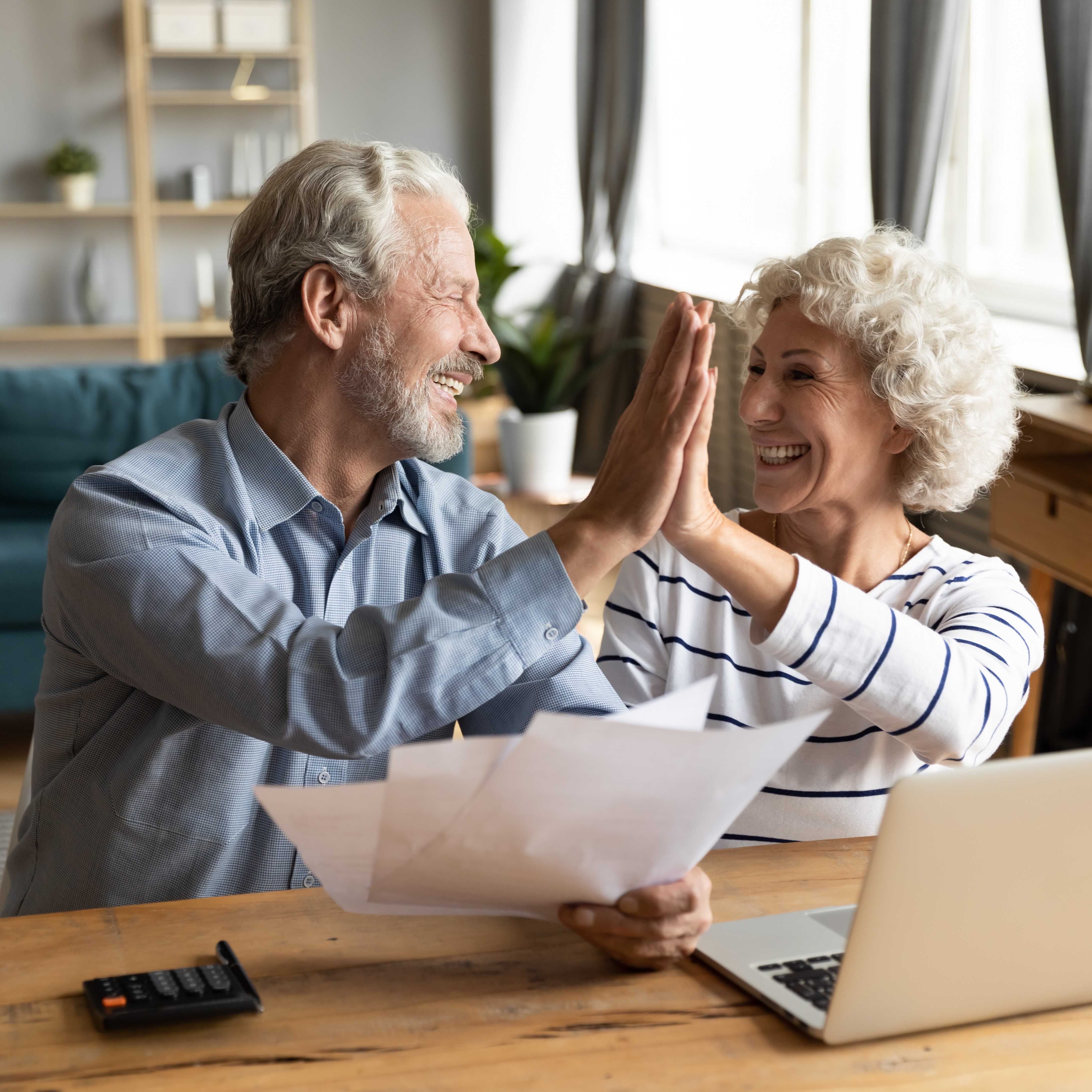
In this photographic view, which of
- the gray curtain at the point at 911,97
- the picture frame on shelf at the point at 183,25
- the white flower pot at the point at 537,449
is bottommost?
the white flower pot at the point at 537,449

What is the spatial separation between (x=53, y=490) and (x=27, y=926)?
9.29 ft

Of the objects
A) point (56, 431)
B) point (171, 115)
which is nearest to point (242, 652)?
point (56, 431)

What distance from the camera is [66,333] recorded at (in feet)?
21.2

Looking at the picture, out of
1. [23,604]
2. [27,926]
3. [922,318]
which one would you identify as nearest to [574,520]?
[27,926]

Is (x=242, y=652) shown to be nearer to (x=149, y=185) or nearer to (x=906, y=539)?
(x=906, y=539)

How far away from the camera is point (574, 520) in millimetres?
1104

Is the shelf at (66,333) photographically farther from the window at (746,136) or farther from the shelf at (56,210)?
the window at (746,136)

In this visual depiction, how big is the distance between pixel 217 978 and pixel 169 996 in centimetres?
4

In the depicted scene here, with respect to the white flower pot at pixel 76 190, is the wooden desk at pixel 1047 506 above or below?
below

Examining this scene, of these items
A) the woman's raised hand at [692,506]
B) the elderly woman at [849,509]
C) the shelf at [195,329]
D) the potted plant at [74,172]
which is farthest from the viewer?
the shelf at [195,329]

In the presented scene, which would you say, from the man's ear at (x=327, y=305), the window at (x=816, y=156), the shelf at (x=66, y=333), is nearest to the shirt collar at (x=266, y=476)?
the man's ear at (x=327, y=305)

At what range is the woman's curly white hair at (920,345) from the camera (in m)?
1.54

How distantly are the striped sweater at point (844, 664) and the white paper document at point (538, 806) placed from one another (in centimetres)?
38

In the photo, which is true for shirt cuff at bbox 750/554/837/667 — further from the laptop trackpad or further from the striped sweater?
the laptop trackpad
